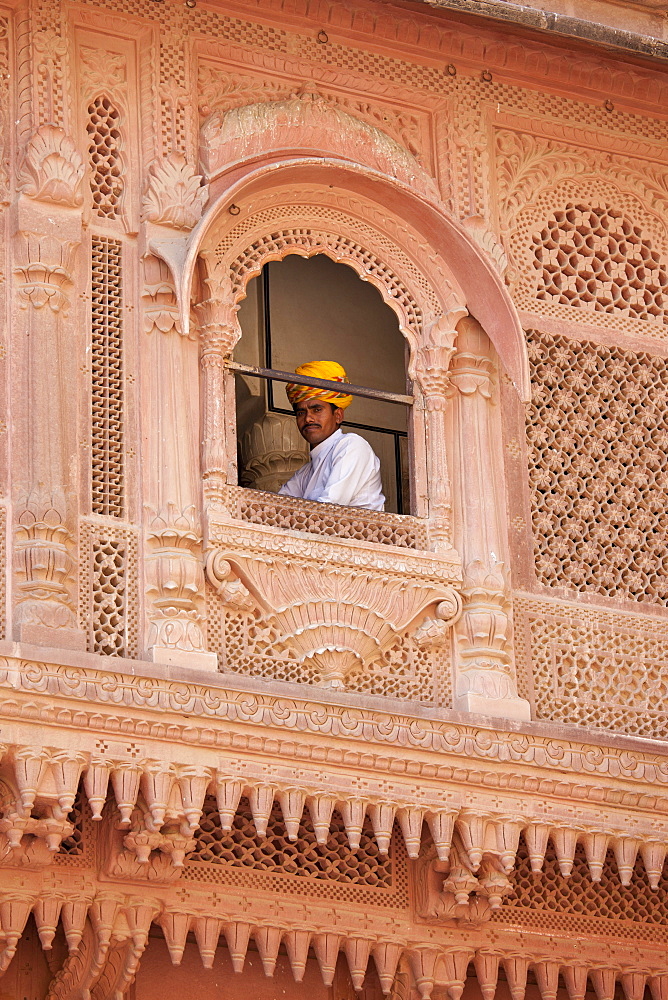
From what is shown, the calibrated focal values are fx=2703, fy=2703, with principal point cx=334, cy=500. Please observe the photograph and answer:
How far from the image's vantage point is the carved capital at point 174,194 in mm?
10477

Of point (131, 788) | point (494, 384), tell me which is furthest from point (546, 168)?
point (131, 788)

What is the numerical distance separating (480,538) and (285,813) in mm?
1564

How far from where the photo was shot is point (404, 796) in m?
9.83

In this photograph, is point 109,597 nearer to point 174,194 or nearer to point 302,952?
point 302,952

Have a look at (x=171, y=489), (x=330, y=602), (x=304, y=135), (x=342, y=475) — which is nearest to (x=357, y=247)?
(x=304, y=135)

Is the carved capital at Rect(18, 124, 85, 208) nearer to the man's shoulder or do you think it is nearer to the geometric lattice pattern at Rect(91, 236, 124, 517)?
the geometric lattice pattern at Rect(91, 236, 124, 517)

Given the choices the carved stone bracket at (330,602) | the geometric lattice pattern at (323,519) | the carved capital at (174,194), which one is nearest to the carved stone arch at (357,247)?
the carved capital at (174,194)

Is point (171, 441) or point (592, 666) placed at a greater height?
point (171, 441)

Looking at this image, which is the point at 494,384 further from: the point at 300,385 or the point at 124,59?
the point at 124,59

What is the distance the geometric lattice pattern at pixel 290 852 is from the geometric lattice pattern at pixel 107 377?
123 cm

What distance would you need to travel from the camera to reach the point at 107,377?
10.3 meters

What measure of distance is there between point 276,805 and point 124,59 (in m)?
3.05

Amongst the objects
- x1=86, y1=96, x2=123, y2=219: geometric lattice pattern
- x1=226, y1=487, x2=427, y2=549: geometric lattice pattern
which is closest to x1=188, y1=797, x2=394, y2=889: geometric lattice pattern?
x1=226, y1=487, x2=427, y2=549: geometric lattice pattern

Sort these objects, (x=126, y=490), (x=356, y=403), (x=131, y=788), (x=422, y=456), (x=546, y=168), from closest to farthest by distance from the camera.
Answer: (x=131, y=788)
(x=126, y=490)
(x=422, y=456)
(x=546, y=168)
(x=356, y=403)
